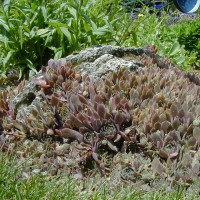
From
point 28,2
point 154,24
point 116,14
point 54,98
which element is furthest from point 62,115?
point 154,24

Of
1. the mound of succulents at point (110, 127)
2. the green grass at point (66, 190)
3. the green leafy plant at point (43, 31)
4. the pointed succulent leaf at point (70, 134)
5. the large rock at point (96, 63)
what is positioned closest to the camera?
→ the green grass at point (66, 190)

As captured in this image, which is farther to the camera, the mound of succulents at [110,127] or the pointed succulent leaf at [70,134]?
the pointed succulent leaf at [70,134]

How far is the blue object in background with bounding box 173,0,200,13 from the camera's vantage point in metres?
5.55

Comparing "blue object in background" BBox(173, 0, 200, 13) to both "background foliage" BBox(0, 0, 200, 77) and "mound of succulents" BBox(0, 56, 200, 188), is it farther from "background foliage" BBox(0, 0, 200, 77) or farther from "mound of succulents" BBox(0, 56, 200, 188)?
"mound of succulents" BBox(0, 56, 200, 188)

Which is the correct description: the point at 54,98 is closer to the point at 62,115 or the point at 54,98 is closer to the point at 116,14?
the point at 62,115

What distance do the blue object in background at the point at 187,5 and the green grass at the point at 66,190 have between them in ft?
8.96

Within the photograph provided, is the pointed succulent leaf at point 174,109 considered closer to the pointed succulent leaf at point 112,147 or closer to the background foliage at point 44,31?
the pointed succulent leaf at point 112,147

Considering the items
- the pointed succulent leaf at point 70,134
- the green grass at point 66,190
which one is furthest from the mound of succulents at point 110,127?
the green grass at point 66,190

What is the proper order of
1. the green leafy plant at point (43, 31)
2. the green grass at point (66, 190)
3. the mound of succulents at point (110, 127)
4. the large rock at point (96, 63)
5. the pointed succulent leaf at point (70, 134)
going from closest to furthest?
the green grass at point (66, 190), the mound of succulents at point (110, 127), the pointed succulent leaf at point (70, 134), the large rock at point (96, 63), the green leafy plant at point (43, 31)

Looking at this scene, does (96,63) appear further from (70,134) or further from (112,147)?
(112,147)

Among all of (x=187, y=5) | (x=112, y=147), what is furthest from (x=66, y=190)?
(x=187, y=5)

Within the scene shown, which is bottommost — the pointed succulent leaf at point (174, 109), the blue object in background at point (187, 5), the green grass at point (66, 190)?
the green grass at point (66, 190)

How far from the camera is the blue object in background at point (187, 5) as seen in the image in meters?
5.55

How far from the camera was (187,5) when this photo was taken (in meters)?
6.21
